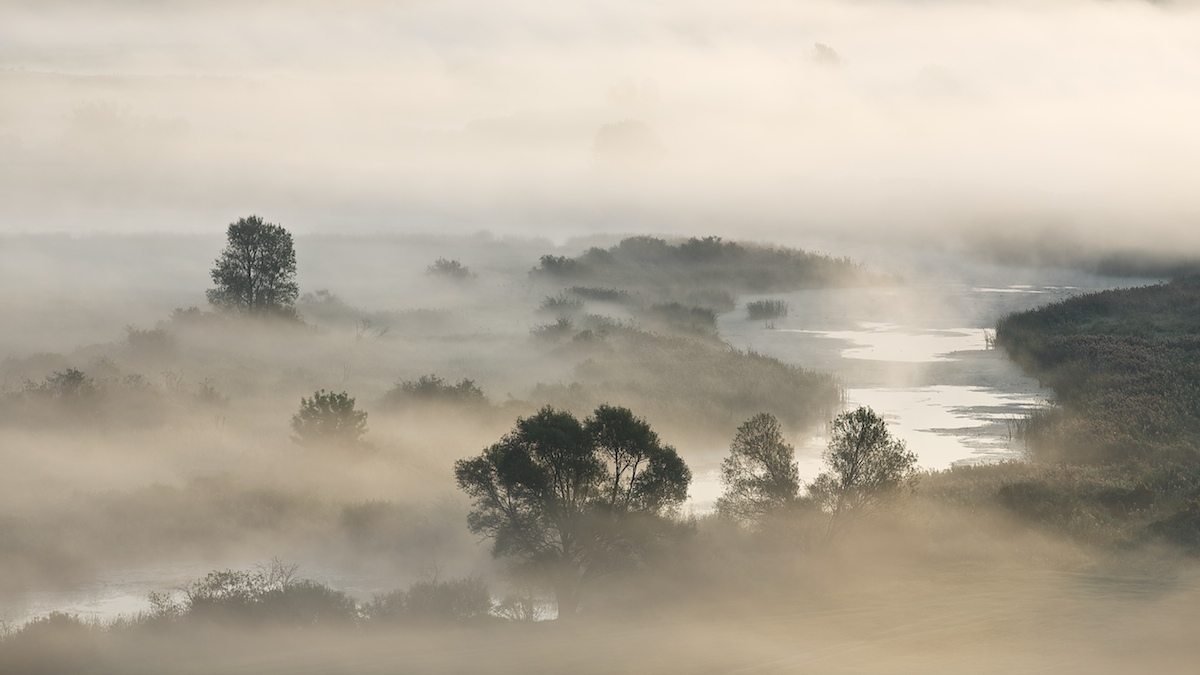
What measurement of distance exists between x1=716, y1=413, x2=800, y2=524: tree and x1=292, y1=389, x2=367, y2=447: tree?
2680cm

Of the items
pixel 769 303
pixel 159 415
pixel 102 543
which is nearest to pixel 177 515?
pixel 102 543

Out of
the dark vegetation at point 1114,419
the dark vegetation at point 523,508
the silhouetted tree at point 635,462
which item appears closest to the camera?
the dark vegetation at point 523,508

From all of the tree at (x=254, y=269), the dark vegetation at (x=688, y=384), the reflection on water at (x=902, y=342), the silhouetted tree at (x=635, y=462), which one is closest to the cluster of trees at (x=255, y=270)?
the tree at (x=254, y=269)

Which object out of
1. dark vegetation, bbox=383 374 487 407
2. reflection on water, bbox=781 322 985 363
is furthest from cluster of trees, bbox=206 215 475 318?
reflection on water, bbox=781 322 985 363

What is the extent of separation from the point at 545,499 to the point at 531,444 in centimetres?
232

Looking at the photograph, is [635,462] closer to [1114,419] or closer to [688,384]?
[1114,419]

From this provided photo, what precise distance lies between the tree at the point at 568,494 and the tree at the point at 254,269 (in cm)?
5406

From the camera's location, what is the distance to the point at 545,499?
51500 mm

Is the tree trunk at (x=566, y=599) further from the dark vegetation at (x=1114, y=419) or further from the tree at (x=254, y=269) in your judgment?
the tree at (x=254, y=269)

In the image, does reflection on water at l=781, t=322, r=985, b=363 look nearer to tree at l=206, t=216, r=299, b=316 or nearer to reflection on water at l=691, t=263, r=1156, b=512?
reflection on water at l=691, t=263, r=1156, b=512

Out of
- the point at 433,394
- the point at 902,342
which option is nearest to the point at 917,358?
the point at 902,342

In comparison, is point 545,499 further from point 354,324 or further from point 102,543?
point 354,324

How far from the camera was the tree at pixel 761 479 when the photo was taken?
58.0 m

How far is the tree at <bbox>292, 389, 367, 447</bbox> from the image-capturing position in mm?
75625
